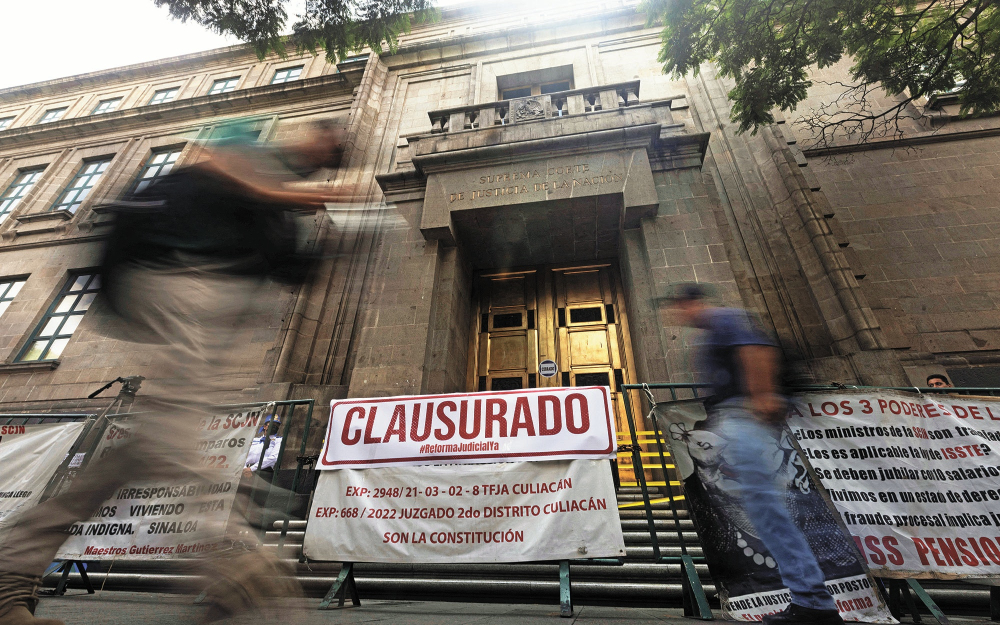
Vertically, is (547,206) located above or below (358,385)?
above

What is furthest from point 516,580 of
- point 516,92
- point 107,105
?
point 107,105

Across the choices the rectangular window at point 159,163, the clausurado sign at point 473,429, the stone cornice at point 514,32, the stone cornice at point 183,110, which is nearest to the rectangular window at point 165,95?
Result: the stone cornice at point 183,110

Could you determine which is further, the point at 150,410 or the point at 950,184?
the point at 950,184

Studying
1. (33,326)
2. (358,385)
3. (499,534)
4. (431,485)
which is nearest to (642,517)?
(499,534)

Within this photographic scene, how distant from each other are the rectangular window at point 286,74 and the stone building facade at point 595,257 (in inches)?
253

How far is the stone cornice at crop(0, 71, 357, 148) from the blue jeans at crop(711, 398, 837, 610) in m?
15.1

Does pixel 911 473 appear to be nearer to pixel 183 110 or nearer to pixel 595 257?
Result: pixel 595 257

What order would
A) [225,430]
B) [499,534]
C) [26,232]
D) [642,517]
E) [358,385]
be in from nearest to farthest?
[499,534] < [225,430] < [642,517] < [358,385] < [26,232]

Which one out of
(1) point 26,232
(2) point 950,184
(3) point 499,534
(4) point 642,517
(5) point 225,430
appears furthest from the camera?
(1) point 26,232

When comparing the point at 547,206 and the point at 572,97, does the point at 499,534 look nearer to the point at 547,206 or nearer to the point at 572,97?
the point at 547,206

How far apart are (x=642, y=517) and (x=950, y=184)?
9835 millimetres

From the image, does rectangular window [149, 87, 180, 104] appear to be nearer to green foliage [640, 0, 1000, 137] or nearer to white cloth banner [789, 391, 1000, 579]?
green foliage [640, 0, 1000, 137]

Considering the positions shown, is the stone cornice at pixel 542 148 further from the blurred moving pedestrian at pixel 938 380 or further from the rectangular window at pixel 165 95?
the rectangular window at pixel 165 95

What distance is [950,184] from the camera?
799cm
